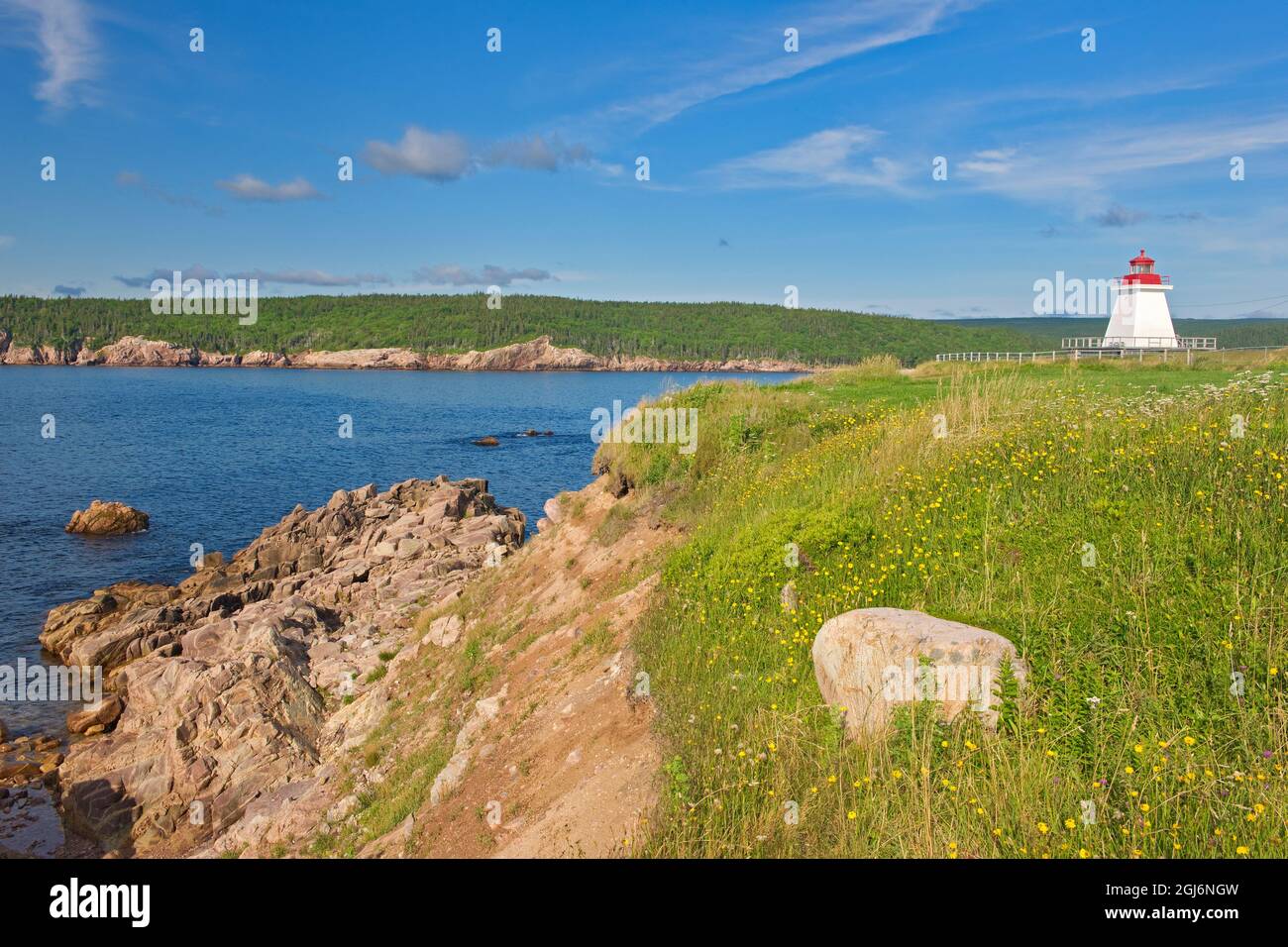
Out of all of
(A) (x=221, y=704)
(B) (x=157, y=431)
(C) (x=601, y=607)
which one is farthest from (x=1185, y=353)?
(B) (x=157, y=431)

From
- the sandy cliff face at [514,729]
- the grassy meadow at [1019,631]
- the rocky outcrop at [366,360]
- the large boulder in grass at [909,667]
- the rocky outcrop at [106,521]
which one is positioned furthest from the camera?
the rocky outcrop at [366,360]

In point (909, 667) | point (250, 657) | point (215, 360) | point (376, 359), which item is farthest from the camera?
point (215, 360)

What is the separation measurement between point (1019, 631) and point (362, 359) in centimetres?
18730

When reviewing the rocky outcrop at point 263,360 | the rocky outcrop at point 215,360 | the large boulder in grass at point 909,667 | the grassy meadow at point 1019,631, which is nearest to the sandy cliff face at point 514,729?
the grassy meadow at point 1019,631

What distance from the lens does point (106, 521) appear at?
3497 centimetres

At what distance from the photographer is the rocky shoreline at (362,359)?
580 feet

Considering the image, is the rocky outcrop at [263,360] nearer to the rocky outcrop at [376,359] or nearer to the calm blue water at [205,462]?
the rocky outcrop at [376,359]

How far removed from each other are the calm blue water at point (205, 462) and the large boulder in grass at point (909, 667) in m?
13.0

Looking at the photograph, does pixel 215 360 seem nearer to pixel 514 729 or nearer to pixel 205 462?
pixel 205 462

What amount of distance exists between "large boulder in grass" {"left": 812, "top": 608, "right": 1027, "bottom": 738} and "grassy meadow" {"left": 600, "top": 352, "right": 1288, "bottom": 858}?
0.15 meters

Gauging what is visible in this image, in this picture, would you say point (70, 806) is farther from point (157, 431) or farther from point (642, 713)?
point (157, 431)

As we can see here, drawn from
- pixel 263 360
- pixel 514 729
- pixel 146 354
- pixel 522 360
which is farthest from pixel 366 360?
pixel 514 729

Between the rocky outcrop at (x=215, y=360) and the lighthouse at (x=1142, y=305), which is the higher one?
the rocky outcrop at (x=215, y=360)

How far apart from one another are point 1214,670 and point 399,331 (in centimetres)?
20180
